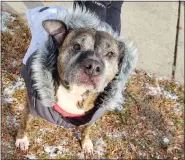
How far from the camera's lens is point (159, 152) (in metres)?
4.59

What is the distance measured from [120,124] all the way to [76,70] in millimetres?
1641

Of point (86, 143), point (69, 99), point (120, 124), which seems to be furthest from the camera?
point (120, 124)

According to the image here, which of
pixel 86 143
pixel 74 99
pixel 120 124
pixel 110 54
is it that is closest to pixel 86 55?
pixel 110 54

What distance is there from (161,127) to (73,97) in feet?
5.19

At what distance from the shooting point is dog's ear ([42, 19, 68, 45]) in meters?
3.47

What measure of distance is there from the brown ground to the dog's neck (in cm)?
79

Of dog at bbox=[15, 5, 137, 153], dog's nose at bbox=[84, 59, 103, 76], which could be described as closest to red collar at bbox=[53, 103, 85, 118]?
dog at bbox=[15, 5, 137, 153]

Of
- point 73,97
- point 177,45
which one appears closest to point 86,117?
point 73,97

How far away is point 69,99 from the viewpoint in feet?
12.0

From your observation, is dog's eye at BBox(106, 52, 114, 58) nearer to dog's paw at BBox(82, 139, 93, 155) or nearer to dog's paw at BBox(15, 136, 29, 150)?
dog's paw at BBox(82, 139, 93, 155)

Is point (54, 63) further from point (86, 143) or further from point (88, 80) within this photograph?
point (86, 143)

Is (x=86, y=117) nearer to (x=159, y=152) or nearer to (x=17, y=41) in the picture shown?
(x=159, y=152)

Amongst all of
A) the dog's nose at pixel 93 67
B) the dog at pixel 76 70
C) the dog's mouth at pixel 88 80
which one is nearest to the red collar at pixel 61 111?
the dog at pixel 76 70

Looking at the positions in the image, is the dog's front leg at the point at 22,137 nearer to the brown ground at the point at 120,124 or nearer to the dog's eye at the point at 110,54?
the brown ground at the point at 120,124
